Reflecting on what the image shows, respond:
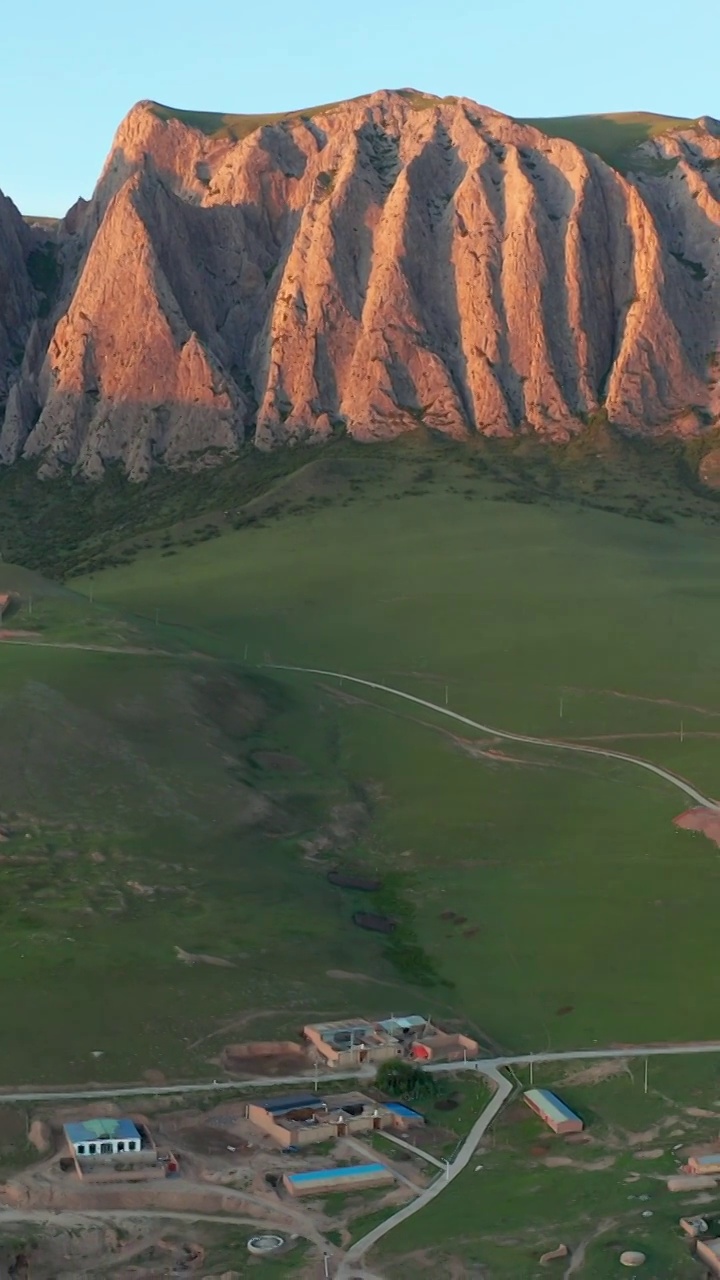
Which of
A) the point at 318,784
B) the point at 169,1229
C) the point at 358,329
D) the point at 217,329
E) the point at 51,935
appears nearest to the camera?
the point at 169,1229

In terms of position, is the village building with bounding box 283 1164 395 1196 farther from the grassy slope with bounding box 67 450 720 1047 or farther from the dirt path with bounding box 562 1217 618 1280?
the grassy slope with bounding box 67 450 720 1047

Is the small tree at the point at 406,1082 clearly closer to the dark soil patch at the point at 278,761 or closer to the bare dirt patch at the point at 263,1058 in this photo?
the bare dirt patch at the point at 263,1058

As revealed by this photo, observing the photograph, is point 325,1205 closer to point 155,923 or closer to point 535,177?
point 155,923

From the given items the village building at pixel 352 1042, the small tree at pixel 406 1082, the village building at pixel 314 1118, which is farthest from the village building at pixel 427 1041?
the village building at pixel 314 1118

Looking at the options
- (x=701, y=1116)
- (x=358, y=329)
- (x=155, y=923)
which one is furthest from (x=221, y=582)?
(x=701, y=1116)

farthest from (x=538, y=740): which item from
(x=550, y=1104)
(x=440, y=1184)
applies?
(x=440, y=1184)

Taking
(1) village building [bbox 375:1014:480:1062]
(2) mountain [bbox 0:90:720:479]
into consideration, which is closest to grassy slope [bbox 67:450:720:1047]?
(1) village building [bbox 375:1014:480:1062]

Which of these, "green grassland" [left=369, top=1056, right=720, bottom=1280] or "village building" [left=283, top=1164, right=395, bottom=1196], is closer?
"green grassland" [left=369, top=1056, right=720, bottom=1280]

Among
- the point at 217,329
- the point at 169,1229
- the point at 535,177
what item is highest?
the point at 535,177
